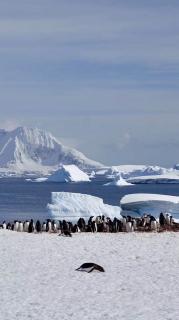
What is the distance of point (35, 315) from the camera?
11.7 metres

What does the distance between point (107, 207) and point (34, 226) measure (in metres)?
16.7

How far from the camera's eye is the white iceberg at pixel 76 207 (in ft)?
149

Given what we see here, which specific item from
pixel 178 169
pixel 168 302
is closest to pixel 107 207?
pixel 168 302

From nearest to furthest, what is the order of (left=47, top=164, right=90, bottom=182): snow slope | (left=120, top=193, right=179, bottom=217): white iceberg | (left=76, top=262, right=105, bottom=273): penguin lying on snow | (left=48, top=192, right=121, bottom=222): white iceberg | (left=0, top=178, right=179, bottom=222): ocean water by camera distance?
(left=76, top=262, right=105, bottom=273): penguin lying on snow < (left=120, top=193, right=179, bottom=217): white iceberg < (left=48, top=192, right=121, bottom=222): white iceberg < (left=0, top=178, right=179, bottom=222): ocean water < (left=47, top=164, right=90, bottom=182): snow slope

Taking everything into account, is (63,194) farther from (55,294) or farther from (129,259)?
(55,294)

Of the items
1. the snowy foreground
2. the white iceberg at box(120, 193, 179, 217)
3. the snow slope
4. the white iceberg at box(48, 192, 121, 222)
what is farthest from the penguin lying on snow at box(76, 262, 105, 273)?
the snow slope

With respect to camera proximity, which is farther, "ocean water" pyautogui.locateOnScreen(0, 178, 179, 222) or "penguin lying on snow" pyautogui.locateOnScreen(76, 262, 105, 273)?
"ocean water" pyautogui.locateOnScreen(0, 178, 179, 222)

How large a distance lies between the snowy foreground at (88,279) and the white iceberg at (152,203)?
20759 mm

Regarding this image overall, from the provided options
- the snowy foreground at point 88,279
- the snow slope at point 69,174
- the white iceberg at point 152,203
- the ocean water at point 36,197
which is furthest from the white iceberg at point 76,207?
the snow slope at point 69,174

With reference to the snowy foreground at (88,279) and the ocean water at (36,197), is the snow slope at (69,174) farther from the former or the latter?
the snowy foreground at (88,279)

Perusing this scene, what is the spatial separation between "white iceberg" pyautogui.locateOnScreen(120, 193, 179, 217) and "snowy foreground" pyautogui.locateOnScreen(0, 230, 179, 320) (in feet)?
68.1

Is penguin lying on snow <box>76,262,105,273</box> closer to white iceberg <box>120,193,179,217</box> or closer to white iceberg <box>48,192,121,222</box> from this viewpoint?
white iceberg <box>120,193,179,217</box>

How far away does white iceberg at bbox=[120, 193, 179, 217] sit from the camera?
44.4m

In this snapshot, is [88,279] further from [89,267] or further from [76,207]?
[76,207]
